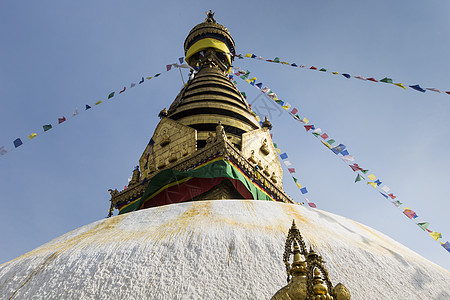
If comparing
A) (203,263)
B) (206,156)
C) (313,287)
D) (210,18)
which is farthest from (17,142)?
(210,18)

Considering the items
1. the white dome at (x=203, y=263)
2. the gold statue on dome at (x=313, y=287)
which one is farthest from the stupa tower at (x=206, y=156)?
the gold statue on dome at (x=313, y=287)

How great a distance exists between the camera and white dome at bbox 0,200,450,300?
279cm

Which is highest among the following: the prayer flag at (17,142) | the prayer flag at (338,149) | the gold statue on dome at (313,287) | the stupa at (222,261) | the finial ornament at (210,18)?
the finial ornament at (210,18)

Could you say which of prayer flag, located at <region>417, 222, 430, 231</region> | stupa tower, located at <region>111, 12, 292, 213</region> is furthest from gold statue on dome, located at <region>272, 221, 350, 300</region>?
prayer flag, located at <region>417, 222, 430, 231</region>

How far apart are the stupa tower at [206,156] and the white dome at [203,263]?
4.06 m

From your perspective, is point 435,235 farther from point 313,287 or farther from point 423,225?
point 313,287

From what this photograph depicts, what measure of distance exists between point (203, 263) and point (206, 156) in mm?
5419

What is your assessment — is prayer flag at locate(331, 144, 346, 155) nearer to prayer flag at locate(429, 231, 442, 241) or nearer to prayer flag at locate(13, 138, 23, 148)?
prayer flag at locate(429, 231, 442, 241)

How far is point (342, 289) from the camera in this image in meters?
1.97

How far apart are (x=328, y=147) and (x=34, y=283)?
7.27m

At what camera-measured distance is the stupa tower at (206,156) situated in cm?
787

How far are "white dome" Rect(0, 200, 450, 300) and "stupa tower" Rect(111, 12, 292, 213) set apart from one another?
4063 millimetres

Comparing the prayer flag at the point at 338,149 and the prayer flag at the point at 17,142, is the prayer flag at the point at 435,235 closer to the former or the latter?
the prayer flag at the point at 338,149

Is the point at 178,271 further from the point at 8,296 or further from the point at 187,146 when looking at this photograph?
the point at 187,146
